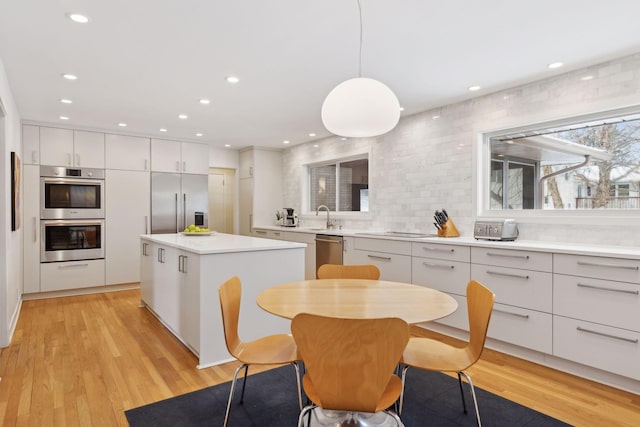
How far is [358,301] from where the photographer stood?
1863mm

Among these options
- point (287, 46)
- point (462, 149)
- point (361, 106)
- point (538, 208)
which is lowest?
point (538, 208)

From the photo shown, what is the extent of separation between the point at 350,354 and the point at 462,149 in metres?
3.21

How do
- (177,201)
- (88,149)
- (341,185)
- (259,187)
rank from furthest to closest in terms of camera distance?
(259,187)
(177,201)
(341,185)
(88,149)

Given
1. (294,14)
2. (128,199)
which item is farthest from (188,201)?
(294,14)

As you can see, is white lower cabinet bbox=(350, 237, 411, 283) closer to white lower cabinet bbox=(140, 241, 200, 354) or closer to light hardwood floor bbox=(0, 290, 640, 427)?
light hardwood floor bbox=(0, 290, 640, 427)

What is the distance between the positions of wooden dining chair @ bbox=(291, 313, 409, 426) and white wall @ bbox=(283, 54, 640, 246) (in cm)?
258

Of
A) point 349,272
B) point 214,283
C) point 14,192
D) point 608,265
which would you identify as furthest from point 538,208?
point 14,192

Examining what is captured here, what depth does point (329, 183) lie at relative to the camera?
6.25 meters

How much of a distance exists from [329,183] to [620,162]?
155 inches

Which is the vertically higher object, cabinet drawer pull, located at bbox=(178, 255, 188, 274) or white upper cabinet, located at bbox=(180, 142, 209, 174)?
white upper cabinet, located at bbox=(180, 142, 209, 174)

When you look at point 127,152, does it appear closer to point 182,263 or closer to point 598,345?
point 182,263

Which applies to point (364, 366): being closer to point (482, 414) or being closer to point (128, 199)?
point (482, 414)

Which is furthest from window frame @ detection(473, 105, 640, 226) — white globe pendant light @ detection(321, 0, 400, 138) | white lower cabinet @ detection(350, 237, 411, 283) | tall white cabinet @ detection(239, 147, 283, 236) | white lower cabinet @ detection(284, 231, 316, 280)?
tall white cabinet @ detection(239, 147, 283, 236)

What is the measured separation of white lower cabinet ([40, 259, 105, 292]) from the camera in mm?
5062
